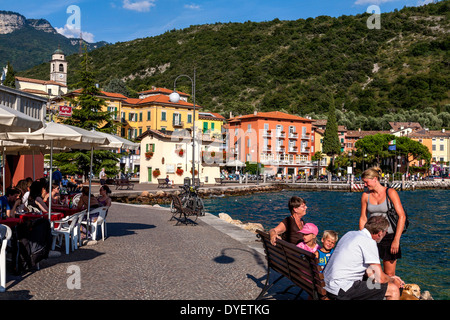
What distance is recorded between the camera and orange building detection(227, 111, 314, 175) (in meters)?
80.1

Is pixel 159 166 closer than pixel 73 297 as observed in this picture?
No

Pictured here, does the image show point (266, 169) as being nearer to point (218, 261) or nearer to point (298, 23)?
point (218, 261)

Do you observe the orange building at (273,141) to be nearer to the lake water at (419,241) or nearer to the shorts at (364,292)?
the lake water at (419,241)

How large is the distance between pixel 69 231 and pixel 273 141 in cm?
7457

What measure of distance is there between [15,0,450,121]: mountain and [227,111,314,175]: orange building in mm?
18150

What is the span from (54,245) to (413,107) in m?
123

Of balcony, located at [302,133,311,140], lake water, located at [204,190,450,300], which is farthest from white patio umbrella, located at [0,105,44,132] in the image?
balcony, located at [302,133,311,140]

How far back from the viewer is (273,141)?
3233 inches

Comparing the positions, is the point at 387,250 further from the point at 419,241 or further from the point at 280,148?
the point at 280,148

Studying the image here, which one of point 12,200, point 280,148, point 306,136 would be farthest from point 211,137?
point 12,200

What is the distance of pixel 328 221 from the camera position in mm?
26781
